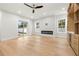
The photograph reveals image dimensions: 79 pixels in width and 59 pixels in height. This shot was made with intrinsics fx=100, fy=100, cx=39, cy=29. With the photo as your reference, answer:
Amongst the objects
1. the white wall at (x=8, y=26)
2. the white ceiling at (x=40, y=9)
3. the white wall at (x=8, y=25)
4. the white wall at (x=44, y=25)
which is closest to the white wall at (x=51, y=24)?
the white wall at (x=44, y=25)

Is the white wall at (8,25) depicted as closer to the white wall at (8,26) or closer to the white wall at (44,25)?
the white wall at (8,26)

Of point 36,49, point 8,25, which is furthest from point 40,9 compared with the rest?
point 8,25

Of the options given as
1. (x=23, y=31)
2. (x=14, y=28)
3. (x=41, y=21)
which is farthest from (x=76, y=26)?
(x=14, y=28)

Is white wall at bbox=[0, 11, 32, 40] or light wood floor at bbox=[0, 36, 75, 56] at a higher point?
white wall at bbox=[0, 11, 32, 40]

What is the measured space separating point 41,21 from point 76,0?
2.14 meters

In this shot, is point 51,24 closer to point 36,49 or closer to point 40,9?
point 40,9

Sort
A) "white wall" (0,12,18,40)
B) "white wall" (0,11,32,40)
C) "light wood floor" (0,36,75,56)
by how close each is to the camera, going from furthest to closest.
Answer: "white wall" (0,12,18,40) → "white wall" (0,11,32,40) → "light wood floor" (0,36,75,56)

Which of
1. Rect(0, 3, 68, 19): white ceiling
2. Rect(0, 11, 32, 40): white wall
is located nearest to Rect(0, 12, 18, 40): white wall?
Rect(0, 11, 32, 40): white wall

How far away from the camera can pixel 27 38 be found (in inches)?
249

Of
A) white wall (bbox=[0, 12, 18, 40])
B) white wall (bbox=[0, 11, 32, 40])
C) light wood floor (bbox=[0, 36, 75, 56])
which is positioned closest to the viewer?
A: light wood floor (bbox=[0, 36, 75, 56])

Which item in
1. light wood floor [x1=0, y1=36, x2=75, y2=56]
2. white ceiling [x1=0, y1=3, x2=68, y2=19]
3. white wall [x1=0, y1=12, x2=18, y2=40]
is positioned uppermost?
white ceiling [x1=0, y1=3, x2=68, y2=19]

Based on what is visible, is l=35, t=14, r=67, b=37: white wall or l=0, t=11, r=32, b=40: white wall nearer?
l=35, t=14, r=67, b=37: white wall

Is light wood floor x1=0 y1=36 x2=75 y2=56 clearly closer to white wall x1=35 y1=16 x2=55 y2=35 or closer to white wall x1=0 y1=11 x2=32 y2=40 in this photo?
white wall x1=0 y1=11 x2=32 y2=40

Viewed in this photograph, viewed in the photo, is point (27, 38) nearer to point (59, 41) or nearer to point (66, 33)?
point (59, 41)
